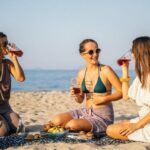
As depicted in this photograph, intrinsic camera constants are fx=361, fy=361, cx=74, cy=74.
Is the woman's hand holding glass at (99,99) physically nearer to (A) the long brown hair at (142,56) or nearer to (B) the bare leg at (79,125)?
(B) the bare leg at (79,125)

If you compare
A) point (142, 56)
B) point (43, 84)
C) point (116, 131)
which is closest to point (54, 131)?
point (116, 131)

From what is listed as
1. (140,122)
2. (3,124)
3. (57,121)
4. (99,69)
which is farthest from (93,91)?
(3,124)

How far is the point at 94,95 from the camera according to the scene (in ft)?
19.7

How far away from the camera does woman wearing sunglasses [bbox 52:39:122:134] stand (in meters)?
5.78

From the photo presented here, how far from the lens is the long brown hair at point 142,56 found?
4.86 metres

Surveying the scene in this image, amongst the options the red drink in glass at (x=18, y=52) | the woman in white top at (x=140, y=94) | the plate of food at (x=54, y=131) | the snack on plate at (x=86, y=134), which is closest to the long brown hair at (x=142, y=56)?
the woman in white top at (x=140, y=94)

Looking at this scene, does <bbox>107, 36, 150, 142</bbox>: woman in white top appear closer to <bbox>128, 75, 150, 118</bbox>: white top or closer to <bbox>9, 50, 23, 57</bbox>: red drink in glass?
<bbox>128, 75, 150, 118</bbox>: white top

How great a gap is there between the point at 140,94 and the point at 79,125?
4.02ft

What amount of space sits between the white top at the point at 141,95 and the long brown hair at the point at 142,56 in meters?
0.08

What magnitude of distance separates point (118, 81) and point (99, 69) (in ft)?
1.33

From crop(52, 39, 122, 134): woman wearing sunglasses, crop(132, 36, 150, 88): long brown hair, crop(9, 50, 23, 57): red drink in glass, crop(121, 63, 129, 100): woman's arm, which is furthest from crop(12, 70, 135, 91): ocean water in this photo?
crop(132, 36, 150, 88): long brown hair

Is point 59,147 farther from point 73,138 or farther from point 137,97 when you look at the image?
point 137,97

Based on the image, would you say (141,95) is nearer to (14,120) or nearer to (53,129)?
(53,129)

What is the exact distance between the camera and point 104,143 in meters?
5.23
